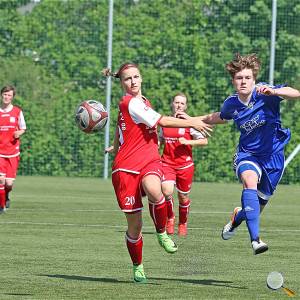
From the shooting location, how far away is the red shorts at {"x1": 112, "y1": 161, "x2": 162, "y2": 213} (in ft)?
30.4

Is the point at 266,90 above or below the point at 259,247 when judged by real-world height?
above

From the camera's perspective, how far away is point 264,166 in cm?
1001

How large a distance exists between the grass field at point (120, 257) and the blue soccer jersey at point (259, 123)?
117cm

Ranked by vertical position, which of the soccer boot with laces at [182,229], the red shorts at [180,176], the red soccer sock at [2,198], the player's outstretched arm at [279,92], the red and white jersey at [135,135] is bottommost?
the red soccer sock at [2,198]

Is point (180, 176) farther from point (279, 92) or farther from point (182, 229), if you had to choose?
point (279, 92)

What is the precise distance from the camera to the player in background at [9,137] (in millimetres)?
17750

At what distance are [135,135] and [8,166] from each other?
29.1 feet

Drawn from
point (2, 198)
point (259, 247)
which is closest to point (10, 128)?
point (2, 198)

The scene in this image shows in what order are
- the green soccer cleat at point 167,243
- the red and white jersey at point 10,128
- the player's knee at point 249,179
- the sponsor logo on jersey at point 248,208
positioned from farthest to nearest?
the red and white jersey at point 10,128 < the player's knee at point 249,179 < the sponsor logo on jersey at point 248,208 < the green soccer cleat at point 167,243

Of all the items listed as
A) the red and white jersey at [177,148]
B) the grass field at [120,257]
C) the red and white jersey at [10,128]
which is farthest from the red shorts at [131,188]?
the red and white jersey at [10,128]

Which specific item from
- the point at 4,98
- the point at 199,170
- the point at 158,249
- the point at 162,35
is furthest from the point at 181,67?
the point at 158,249

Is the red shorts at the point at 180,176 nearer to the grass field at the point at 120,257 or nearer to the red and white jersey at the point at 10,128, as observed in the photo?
the grass field at the point at 120,257

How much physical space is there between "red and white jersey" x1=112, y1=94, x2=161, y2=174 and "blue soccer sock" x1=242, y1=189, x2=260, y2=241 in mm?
884

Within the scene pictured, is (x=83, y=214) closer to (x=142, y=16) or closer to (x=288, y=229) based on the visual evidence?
(x=288, y=229)
